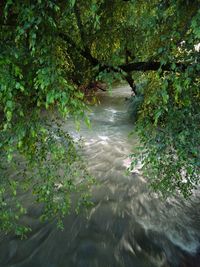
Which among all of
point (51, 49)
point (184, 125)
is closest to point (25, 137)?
point (51, 49)

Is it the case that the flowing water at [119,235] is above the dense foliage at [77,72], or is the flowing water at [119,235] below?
below

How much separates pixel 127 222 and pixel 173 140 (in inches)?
123

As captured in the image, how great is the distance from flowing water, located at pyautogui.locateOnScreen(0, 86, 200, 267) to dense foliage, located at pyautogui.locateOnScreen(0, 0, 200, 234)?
1.01m

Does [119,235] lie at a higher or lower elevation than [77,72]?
lower

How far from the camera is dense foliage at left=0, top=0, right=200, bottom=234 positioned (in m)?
2.93

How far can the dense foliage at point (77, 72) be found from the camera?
9.62 feet

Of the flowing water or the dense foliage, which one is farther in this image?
the flowing water

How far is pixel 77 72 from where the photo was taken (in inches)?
208

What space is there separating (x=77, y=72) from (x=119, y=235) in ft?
12.5

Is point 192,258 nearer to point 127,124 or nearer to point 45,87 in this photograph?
point 45,87

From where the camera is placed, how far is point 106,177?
8.76 m

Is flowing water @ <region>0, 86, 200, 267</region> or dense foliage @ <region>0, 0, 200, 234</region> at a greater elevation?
dense foliage @ <region>0, 0, 200, 234</region>

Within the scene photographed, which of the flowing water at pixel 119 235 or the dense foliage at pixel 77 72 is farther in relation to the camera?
the flowing water at pixel 119 235

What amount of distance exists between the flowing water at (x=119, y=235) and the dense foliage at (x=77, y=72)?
101cm
